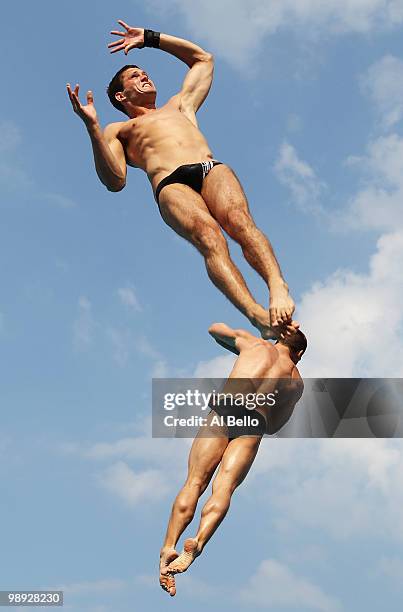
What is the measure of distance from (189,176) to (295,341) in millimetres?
2325

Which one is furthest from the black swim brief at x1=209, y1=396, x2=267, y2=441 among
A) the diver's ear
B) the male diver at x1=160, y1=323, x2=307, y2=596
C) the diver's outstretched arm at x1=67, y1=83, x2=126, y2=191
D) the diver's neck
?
the diver's ear

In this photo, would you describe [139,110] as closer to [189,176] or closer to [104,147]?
[104,147]

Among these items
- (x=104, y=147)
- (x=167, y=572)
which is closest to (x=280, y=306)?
(x=167, y=572)

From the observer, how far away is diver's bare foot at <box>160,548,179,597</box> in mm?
7172

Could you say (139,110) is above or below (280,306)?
above

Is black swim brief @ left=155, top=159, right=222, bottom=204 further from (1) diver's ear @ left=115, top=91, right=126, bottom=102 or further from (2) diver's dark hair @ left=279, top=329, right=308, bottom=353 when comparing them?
(2) diver's dark hair @ left=279, top=329, right=308, bottom=353

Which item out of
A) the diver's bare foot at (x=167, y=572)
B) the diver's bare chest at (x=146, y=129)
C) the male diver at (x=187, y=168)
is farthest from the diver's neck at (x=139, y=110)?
the diver's bare foot at (x=167, y=572)

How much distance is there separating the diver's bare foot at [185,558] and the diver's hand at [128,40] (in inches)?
257

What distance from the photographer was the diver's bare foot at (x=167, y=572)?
282 inches

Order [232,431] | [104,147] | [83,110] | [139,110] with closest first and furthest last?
[232,431]
[83,110]
[104,147]
[139,110]

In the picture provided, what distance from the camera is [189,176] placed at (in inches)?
372

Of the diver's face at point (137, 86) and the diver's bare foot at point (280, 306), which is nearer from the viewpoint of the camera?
the diver's bare foot at point (280, 306)

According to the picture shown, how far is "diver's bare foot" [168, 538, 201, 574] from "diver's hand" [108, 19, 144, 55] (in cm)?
652

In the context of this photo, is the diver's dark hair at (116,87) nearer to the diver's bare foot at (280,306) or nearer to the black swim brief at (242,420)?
the diver's bare foot at (280,306)
